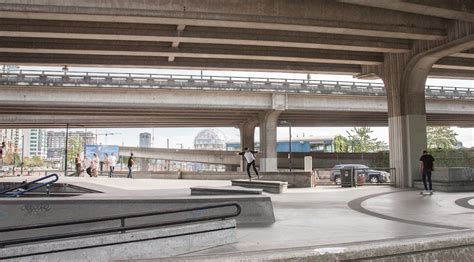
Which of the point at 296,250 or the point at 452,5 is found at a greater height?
the point at 452,5

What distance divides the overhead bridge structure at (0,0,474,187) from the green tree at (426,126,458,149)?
1676 inches

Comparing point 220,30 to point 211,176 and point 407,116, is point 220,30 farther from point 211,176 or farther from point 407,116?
point 211,176

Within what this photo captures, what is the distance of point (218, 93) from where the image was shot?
38156 millimetres

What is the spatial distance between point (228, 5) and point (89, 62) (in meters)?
10.5

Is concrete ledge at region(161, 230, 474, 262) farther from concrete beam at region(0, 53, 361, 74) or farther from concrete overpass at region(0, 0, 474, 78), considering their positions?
concrete beam at region(0, 53, 361, 74)

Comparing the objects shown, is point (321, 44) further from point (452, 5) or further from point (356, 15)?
point (452, 5)

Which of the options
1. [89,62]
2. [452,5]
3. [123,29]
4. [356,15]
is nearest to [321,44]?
[356,15]

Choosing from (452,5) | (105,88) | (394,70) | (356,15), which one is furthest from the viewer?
(105,88)

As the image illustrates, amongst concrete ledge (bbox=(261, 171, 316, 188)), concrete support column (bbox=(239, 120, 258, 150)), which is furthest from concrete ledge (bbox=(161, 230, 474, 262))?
concrete support column (bbox=(239, 120, 258, 150))

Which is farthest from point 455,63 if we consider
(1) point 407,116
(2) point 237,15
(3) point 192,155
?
(3) point 192,155

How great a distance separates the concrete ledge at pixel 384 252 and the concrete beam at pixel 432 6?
410 inches

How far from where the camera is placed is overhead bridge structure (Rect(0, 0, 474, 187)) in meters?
14.2

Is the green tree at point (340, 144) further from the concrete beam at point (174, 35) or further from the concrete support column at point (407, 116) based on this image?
the concrete beam at point (174, 35)

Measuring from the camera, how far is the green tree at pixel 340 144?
292 ft
